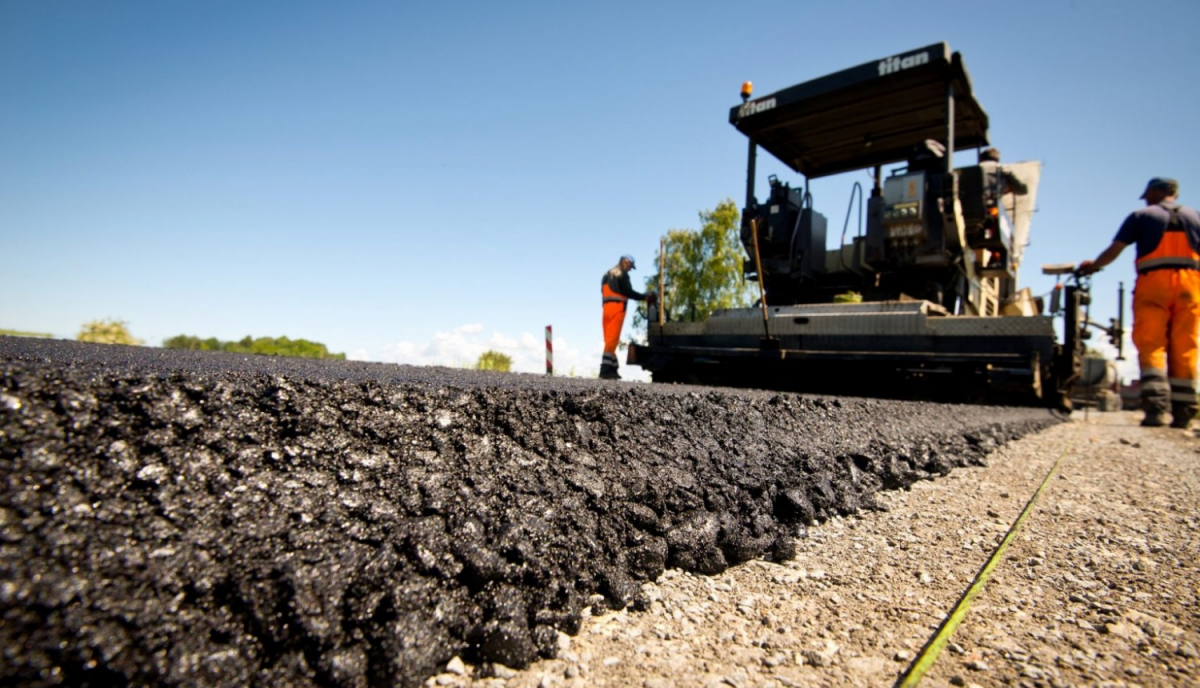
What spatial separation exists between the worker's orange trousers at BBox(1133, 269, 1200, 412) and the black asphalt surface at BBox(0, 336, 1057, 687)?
618cm

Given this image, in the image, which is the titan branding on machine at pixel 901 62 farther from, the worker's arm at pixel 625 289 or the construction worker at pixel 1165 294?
the worker's arm at pixel 625 289

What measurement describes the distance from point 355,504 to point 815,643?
907 millimetres

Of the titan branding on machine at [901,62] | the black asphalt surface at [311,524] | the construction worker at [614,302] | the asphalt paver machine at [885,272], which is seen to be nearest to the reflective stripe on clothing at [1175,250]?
the asphalt paver machine at [885,272]

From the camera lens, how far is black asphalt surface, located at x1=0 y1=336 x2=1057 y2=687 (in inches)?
29.9

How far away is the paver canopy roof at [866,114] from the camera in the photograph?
5016 mm

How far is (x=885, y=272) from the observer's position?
5766mm

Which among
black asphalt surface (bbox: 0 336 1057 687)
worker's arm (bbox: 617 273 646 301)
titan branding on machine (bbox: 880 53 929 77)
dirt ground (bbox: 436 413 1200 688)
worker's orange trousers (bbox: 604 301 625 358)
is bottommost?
dirt ground (bbox: 436 413 1200 688)

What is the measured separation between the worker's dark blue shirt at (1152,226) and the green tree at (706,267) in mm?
8671

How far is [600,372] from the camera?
7785mm

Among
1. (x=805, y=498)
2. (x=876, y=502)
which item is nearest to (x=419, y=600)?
(x=805, y=498)

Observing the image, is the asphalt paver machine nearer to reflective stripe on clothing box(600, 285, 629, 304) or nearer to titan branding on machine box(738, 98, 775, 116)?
titan branding on machine box(738, 98, 775, 116)

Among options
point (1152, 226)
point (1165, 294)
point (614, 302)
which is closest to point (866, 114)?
point (1152, 226)

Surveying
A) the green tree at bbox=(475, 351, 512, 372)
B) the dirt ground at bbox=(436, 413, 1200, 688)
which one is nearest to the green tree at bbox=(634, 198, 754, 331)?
the green tree at bbox=(475, 351, 512, 372)

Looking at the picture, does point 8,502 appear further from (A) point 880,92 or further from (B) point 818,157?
(B) point 818,157
